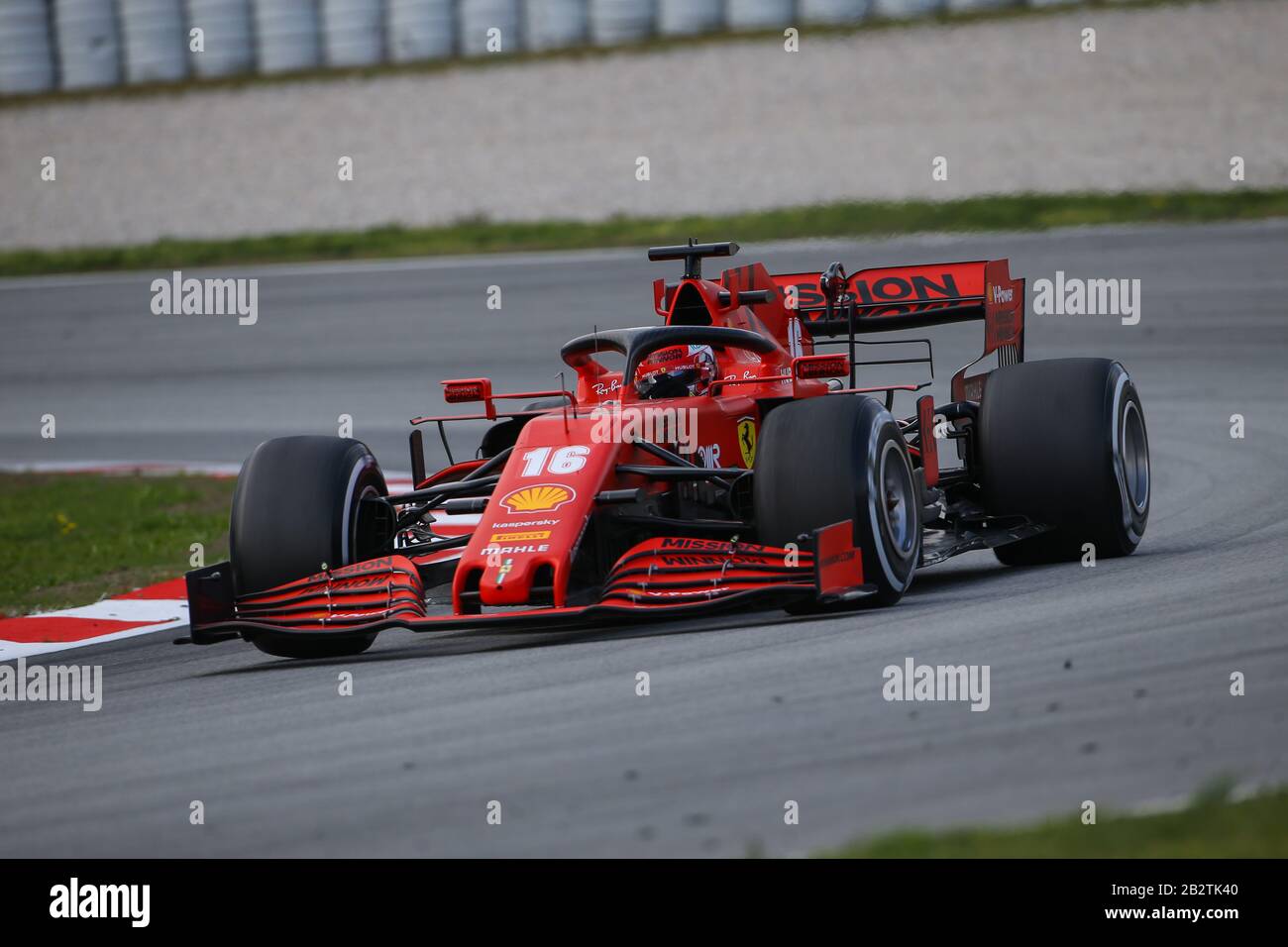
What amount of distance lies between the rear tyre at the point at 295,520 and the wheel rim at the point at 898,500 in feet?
7.86

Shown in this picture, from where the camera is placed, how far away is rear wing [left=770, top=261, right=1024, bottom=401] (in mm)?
10211

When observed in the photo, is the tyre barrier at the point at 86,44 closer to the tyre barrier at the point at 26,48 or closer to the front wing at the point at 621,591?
the tyre barrier at the point at 26,48

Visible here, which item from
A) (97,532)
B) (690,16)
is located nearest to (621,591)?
(97,532)

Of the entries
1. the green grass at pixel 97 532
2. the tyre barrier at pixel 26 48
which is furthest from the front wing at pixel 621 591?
the tyre barrier at pixel 26 48

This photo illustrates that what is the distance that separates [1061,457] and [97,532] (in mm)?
7103

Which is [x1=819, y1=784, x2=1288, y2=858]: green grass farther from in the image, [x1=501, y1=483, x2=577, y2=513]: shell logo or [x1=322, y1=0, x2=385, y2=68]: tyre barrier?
[x1=322, y1=0, x2=385, y2=68]: tyre barrier

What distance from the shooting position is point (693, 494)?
836cm

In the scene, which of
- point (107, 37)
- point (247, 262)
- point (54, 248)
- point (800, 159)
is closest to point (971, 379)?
point (800, 159)

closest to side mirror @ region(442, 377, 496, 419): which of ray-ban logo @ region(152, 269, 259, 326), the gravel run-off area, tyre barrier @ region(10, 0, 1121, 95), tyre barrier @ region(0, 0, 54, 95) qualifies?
ray-ban logo @ region(152, 269, 259, 326)

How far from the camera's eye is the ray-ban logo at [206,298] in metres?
22.2

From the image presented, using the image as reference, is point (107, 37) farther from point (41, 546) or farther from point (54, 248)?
point (41, 546)

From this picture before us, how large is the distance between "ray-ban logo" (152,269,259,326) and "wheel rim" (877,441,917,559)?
47.6 ft

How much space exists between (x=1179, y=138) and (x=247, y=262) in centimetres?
1226
